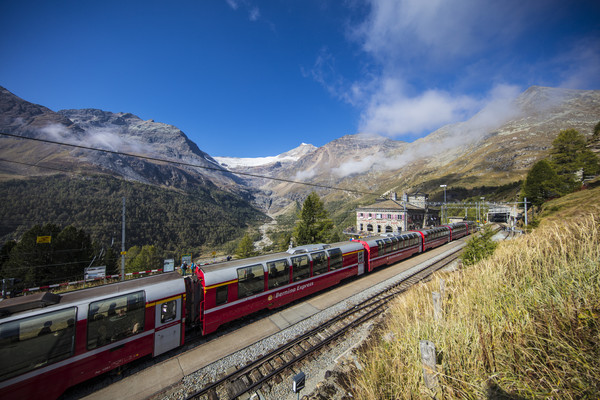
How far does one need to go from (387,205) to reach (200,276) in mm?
55280

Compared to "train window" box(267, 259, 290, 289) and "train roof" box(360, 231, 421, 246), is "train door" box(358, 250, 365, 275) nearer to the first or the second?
"train roof" box(360, 231, 421, 246)

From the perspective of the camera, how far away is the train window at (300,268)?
13.2 meters

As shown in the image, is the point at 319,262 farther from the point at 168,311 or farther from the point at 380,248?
the point at 168,311

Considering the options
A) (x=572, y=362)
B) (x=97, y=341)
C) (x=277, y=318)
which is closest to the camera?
(x=572, y=362)

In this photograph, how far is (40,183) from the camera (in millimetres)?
135125

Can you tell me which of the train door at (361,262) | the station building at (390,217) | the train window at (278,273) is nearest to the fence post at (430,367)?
the train window at (278,273)

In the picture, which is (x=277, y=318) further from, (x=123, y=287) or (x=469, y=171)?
(x=469, y=171)

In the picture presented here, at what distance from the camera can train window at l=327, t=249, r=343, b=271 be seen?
15.6 meters

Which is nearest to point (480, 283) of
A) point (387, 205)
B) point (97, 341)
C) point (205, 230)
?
point (97, 341)

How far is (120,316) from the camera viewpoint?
7652 mm

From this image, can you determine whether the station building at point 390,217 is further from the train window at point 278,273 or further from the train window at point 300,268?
the train window at point 278,273

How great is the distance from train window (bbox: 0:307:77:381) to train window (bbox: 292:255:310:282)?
9.31 meters

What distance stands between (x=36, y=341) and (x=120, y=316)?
189cm

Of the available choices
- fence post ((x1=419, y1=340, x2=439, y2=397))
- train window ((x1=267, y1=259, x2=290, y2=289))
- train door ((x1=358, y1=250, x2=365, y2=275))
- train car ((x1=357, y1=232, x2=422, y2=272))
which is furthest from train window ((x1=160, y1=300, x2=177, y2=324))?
train car ((x1=357, y1=232, x2=422, y2=272))
